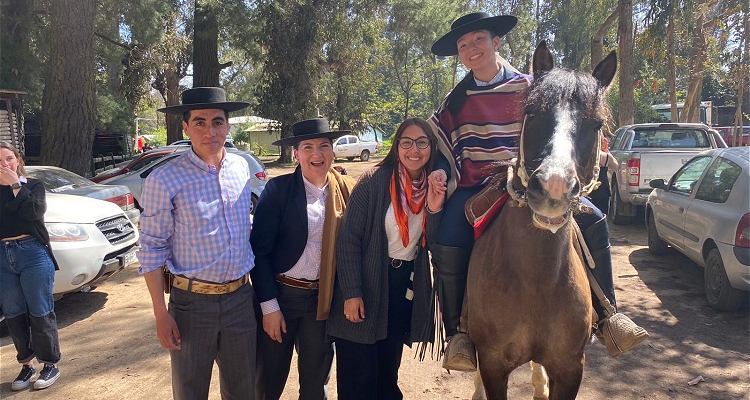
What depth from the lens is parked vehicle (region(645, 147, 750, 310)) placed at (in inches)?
206

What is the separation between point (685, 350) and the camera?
475 centimetres

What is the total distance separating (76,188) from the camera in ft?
25.0

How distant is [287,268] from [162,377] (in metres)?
2.43

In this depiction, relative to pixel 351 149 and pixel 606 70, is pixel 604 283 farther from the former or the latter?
pixel 351 149

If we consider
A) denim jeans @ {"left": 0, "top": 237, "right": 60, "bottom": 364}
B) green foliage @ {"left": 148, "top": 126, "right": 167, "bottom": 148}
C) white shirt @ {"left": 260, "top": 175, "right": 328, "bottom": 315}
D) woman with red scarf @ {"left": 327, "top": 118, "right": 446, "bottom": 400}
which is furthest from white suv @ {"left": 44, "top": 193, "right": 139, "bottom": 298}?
green foliage @ {"left": 148, "top": 126, "right": 167, "bottom": 148}

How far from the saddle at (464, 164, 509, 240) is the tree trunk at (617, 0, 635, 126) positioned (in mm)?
13581

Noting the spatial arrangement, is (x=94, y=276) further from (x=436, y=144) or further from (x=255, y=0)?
(x=255, y=0)

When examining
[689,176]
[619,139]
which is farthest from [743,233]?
[619,139]

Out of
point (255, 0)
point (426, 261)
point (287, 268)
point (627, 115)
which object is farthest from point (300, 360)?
point (255, 0)

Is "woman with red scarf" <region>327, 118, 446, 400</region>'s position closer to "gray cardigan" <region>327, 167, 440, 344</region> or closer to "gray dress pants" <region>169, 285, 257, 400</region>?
"gray cardigan" <region>327, 167, 440, 344</region>

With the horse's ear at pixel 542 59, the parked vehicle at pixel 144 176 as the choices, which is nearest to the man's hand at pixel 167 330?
the horse's ear at pixel 542 59

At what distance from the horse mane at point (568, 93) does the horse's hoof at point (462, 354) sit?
4.99 ft

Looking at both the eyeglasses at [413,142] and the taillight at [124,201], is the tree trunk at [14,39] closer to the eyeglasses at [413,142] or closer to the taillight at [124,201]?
the taillight at [124,201]

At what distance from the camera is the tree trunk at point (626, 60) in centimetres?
1411
